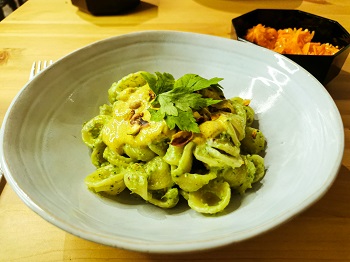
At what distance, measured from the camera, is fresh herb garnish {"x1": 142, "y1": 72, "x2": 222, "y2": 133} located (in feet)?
4.03

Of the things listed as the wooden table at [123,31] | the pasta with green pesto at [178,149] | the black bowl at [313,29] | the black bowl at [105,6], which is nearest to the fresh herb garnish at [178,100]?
the pasta with green pesto at [178,149]

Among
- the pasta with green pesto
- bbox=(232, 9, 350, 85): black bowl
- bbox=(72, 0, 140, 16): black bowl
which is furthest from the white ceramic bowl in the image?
bbox=(72, 0, 140, 16): black bowl

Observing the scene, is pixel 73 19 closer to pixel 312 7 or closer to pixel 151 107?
pixel 151 107

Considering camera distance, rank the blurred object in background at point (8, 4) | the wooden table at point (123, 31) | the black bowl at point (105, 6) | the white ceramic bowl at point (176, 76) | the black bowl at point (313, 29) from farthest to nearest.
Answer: the blurred object in background at point (8, 4) → the black bowl at point (105, 6) → the black bowl at point (313, 29) → the wooden table at point (123, 31) → the white ceramic bowl at point (176, 76)

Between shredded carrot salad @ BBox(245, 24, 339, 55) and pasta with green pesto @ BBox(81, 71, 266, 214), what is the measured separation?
70 centimetres

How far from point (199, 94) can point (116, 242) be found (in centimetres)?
64

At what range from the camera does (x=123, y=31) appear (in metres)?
2.47

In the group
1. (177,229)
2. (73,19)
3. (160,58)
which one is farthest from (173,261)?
(73,19)

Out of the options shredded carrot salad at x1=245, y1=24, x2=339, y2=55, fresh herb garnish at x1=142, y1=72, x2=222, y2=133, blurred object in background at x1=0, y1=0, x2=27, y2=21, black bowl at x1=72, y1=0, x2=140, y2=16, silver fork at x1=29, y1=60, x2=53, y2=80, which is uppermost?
fresh herb garnish at x1=142, y1=72, x2=222, y2=133

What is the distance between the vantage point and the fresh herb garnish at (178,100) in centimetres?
123

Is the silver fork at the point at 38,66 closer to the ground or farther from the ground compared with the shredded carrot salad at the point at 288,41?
closer to the ground

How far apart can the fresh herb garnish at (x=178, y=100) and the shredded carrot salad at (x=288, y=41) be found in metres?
0.67

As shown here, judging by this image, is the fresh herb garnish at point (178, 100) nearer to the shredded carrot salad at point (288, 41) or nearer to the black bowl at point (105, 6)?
the shredded carrot salad at point (288, 41)

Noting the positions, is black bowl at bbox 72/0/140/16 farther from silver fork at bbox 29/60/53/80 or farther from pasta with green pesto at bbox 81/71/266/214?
pasta with green pesto at bbox 81/71/266/214
